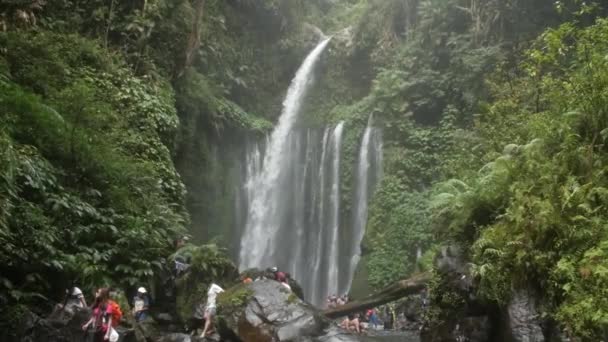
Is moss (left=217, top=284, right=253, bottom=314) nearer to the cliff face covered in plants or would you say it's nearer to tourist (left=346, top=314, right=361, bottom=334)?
the cliff face covered in plants

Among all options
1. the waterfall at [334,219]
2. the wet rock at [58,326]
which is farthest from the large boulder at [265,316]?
the waterfall at [334,219]

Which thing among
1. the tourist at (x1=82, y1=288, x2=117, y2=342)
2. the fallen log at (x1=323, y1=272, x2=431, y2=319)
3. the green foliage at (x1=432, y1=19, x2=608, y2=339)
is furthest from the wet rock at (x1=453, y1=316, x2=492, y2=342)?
the tourist at (x1=82, y1=288, x2=117, y2=342)

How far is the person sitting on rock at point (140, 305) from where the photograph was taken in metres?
9.50

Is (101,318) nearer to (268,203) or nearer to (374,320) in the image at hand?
(374,320)

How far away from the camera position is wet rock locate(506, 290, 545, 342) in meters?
6.57

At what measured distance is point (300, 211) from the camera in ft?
72.2

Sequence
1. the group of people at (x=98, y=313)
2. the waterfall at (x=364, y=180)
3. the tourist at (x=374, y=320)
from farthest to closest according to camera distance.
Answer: the waterfall at (x=364, y=180), the tourist at (x=374, y=320), the group of people at (x=98, y=313)

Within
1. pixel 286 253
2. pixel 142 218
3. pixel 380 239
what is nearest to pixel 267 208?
pixel 286 253

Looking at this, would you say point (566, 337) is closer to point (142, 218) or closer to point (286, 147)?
point (142, 218)

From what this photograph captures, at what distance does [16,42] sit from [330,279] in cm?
1369

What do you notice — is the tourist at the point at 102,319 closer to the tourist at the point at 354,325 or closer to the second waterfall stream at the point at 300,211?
the tourist at the point at 354,325

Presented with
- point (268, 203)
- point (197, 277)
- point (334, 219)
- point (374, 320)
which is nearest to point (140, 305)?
point (197, 277)

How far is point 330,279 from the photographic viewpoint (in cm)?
1984

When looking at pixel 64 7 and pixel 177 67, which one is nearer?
pixel 64 7
